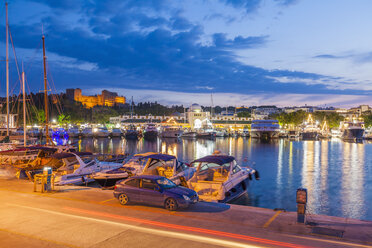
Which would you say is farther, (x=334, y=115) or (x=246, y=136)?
(x=334, y=115)

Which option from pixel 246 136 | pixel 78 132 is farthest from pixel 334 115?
pixel 78 132

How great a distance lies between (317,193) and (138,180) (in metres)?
20.1

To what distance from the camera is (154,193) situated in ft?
47.8

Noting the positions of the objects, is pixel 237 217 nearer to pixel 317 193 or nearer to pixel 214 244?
pixel 214 244

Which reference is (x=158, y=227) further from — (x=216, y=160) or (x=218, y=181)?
(x=218, y=181)

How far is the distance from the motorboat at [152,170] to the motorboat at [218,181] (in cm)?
195

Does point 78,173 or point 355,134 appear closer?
point 78,173

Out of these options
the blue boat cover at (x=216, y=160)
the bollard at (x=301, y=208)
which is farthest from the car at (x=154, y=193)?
the blue boat cover at (x=216, y=160)

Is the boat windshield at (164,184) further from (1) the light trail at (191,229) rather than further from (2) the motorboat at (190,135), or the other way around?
(2) the motorboat at (190,135)

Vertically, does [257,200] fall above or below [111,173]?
below

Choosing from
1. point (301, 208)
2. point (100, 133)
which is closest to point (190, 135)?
point (100, 133)

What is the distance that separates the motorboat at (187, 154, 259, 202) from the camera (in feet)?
63.5

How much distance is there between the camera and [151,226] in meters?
12.0

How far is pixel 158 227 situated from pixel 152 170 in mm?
12008
